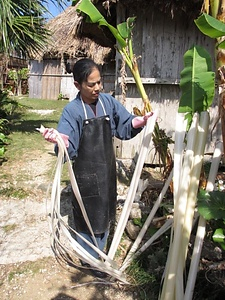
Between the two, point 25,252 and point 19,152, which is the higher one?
point 19,152

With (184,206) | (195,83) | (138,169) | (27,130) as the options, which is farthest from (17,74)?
(184,206)

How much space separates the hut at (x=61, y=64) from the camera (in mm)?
11594

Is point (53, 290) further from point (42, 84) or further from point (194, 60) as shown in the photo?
point (42, 84)

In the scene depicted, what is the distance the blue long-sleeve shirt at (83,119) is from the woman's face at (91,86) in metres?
0.07

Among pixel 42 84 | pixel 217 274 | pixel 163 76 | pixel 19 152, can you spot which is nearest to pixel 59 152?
pixel 217 274

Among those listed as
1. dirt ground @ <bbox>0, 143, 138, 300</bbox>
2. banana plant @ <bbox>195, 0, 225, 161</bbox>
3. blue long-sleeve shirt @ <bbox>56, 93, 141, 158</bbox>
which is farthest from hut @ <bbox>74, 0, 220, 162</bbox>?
banana plant @ <bbox>195, 0, 225, 161</bbox>

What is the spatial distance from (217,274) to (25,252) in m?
1.66

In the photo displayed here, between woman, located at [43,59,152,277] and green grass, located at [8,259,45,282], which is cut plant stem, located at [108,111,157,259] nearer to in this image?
woman, located at [43,59,152,277]

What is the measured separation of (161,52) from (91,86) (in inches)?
93.3

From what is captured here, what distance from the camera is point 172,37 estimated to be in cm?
407

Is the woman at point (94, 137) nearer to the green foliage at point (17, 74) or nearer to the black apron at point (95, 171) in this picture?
the black apron at point (95, 171)

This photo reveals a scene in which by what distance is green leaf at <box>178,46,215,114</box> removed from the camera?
5.82ft

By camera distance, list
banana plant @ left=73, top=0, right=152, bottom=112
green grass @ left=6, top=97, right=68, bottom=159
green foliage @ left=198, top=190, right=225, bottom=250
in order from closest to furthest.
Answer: green foliage @ left=198, top=190, right=225, bottom=250 → banana plant @ left=73, top=0, right=152, bottom=112 → green grass @ left=6, top=97, right=68, bottom=159

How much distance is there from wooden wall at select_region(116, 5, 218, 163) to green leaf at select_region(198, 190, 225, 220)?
2473 mm
